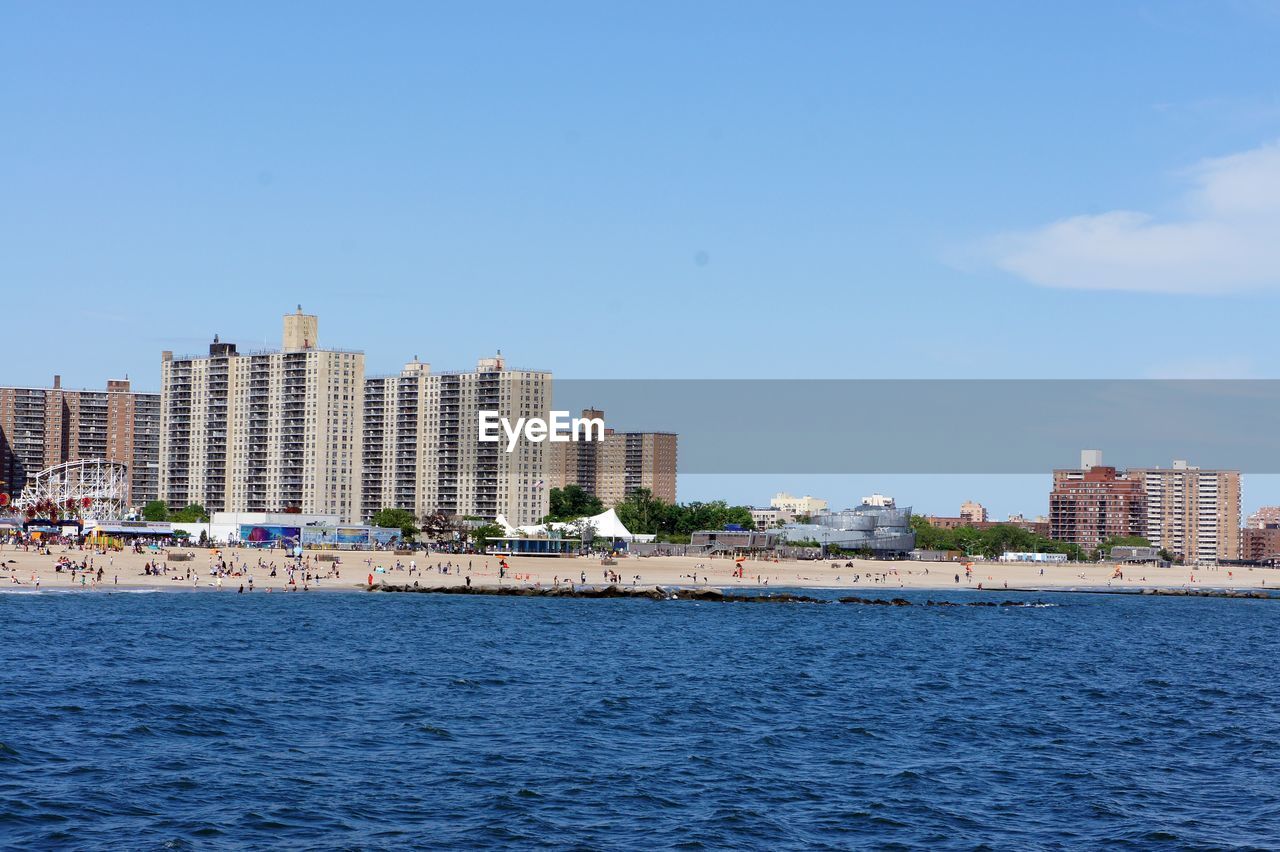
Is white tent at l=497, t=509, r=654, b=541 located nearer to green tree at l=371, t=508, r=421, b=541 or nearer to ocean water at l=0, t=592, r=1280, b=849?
green tree at l=371, t=508, r=421, b=541

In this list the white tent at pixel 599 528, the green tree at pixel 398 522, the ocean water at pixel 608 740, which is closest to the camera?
the ocean water at pixel 608 740

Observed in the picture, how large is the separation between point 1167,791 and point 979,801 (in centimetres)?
493

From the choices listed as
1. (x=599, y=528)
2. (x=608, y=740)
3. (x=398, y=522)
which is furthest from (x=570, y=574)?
(x=608, y=740)

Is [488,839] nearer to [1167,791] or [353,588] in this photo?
[1167,791]

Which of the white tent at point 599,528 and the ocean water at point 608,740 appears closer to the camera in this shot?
the ocean water at point 608,740

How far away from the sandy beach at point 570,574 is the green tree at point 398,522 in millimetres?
30860

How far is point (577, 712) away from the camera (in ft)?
141

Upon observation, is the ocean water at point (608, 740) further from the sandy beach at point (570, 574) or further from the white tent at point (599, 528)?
the white tent at point (599, 528)

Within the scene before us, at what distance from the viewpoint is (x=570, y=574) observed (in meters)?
128

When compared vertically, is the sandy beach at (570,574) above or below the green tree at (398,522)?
below

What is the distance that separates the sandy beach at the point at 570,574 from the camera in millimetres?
102000

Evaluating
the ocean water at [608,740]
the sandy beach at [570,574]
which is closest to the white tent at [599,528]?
the sandy beach at [570,574]

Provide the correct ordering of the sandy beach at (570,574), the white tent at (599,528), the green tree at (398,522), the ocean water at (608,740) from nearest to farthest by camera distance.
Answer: the ocean water at (608,740)
the sandy beach at (570,574)
the white tent at (599,528)
the green tree at (398,522)

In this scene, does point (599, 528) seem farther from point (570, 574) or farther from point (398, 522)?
point (570, 574)
